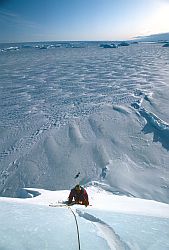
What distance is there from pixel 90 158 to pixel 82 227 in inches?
175

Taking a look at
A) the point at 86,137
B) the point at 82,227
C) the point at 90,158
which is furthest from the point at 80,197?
the point at 86,137

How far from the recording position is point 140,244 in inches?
157

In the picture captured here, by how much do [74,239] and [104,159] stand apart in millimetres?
4818

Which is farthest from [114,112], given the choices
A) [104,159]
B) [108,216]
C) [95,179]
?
[108,216]

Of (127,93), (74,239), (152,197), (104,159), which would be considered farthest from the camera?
(127,93)

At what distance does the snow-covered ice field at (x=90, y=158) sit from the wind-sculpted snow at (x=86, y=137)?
29 mm

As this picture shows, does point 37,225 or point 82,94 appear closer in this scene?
point 37,225

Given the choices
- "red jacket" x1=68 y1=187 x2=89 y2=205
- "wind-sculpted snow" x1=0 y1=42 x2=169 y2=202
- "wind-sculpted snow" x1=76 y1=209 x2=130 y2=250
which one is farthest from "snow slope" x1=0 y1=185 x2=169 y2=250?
"wind-sculpted snow" x1=0 y1=42 x2=169 y2=202

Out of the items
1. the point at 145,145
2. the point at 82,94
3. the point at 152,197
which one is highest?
the point at 82,94

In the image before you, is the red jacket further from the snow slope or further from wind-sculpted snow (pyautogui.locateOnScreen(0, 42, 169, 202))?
wind-sculpted snow (pyautogui.locateOnScreen(0, 42, 169, 202))

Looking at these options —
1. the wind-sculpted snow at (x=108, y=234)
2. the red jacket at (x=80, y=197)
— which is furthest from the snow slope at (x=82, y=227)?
the red jacket at (x=80, y=197)

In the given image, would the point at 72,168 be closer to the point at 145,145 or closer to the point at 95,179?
the point at 95,179

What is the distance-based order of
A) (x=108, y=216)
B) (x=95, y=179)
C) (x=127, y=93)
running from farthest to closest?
(x=127, y=93), (x=95, y=179), (x=108, y=216)

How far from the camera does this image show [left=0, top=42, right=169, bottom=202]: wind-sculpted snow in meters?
7.86
